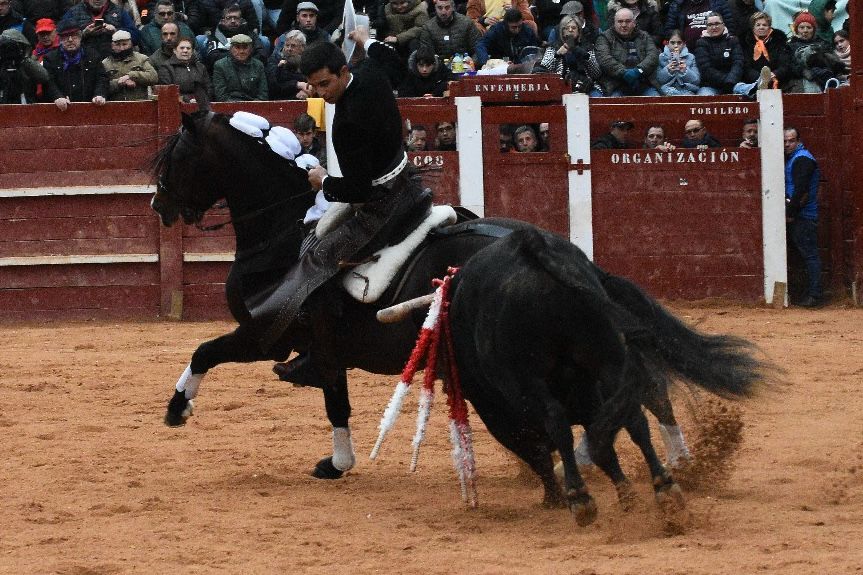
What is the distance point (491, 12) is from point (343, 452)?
28.9 feet

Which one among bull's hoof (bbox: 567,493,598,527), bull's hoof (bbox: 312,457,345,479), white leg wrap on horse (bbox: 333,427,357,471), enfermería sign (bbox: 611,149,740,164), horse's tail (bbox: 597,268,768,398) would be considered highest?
enfermería sign (bbox: 611,149,740,164)

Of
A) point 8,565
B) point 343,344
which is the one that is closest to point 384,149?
point 343,344

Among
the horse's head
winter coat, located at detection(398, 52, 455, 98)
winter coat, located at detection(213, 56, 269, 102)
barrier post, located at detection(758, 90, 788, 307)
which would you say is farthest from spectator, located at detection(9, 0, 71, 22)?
the horse's head

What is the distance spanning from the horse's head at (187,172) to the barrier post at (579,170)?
631 centimetres

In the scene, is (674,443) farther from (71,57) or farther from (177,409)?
(71,57)

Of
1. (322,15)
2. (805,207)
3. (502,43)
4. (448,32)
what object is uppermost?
(322,15)

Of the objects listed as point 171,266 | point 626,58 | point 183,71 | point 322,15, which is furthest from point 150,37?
point 626,58

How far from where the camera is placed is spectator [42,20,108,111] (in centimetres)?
1260

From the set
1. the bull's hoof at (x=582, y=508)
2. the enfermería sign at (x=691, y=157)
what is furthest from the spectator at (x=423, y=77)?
the bull's hoof at (x=582, y=508)

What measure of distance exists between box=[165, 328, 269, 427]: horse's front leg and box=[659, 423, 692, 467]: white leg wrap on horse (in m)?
1.89

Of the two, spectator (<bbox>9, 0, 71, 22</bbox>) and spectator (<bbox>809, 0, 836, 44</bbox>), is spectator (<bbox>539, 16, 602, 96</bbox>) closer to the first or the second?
spectator (<bbox>809, 0, 836, 44</bbox>)

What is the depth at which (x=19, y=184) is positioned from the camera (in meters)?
12.2

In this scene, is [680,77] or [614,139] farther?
[680,77]

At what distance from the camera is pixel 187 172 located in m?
6.34
